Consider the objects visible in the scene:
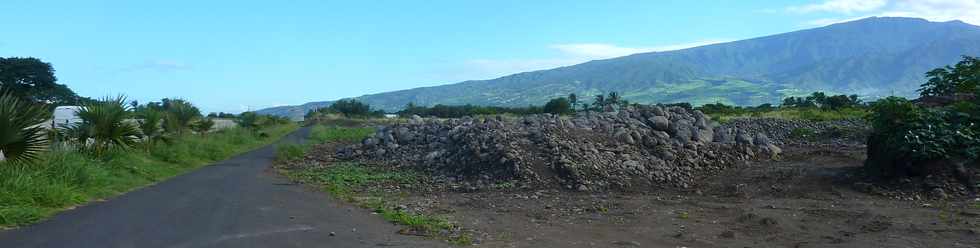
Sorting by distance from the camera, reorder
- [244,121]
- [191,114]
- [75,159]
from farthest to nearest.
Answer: [244,121], [191,114], [75,159]

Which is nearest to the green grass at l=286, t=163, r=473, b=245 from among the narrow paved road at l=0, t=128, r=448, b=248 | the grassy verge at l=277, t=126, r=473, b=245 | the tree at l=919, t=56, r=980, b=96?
the grassy verge at l=277, t=126, r=473, b=245

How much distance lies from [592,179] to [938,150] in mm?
5909

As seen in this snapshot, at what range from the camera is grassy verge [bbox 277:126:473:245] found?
877cm

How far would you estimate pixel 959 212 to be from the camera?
9742 millimetres

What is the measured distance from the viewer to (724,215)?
10.0 meters

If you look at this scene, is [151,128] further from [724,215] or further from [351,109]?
[351,109]

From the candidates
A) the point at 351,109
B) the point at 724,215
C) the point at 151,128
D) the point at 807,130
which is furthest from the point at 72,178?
the point at 351,109

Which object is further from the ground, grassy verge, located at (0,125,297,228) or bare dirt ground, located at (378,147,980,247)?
grassy verge, located at (0,125,297,228)

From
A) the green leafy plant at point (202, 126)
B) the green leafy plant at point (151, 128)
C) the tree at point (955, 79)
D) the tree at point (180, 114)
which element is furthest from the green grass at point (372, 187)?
the tree at point (955, 79)

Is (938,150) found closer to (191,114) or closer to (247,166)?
(247,166)

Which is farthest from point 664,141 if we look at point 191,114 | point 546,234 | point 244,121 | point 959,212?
point 244,121

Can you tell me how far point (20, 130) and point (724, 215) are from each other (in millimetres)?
9872

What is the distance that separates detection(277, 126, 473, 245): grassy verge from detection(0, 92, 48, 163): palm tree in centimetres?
463

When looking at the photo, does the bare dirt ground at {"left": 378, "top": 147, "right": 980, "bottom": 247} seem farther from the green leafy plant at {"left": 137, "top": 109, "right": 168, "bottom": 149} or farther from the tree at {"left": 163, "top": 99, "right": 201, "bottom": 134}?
the tree at {"left": 163, "top": 99, "right": 201, "bottom": 134}
